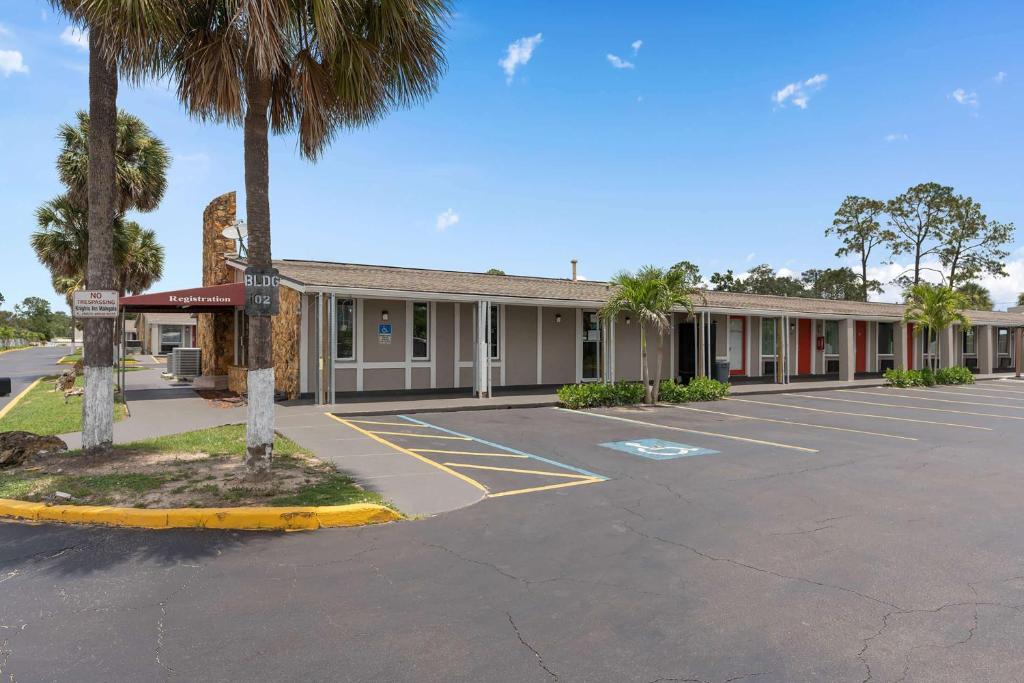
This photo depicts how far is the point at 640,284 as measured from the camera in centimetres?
1630

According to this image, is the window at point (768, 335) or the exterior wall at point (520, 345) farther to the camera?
the window at point (768, 335)

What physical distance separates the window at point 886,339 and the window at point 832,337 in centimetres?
339

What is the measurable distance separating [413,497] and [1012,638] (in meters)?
5.17

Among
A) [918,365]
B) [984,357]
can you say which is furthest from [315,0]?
[984,357]

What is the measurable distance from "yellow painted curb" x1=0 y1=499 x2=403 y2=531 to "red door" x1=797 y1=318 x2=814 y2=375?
2412cm

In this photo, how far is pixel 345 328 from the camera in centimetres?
1653

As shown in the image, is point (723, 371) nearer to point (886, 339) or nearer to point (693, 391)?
point (693, 391)

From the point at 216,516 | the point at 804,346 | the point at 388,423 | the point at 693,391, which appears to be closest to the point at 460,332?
the point at 388,423

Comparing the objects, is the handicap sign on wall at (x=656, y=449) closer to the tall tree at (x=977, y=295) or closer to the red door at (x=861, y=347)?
the red door at (x=861, y=347)

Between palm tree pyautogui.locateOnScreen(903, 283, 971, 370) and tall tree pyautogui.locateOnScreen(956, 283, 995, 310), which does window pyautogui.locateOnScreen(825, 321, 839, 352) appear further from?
tall tree pyautogui.locateOnScreen(956, 283, 995, 310)

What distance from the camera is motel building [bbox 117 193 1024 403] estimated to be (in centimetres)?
1591

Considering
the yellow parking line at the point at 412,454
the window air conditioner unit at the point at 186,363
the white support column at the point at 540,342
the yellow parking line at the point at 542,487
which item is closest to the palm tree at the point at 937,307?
the white support column at the point at 540,342

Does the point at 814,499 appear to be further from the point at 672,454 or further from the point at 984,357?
the point at 984,357

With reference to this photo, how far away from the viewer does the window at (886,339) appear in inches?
1141
